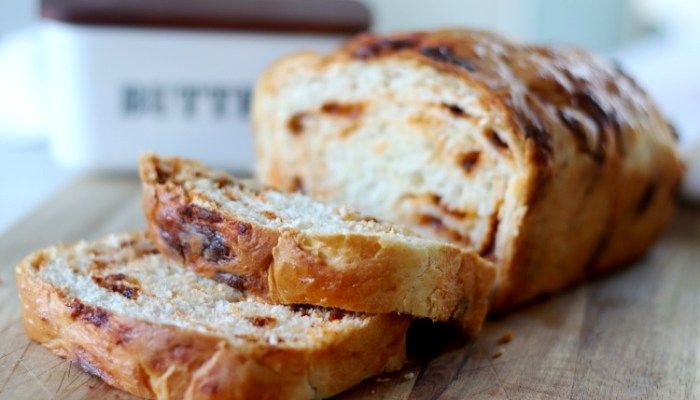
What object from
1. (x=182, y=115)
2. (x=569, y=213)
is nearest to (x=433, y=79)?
(x=569, y=213)

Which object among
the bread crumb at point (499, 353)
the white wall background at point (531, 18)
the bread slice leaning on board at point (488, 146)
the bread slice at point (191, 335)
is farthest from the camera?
the white wall background at point (531, 18)

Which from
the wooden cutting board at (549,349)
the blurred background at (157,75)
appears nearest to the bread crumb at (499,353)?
the wooden cutting board at (549,349)

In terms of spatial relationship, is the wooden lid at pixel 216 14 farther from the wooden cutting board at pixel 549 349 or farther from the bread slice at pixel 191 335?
the bread slice at pixel 191 335

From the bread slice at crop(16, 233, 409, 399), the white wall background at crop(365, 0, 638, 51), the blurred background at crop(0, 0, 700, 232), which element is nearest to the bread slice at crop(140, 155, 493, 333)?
the bread slice at crop(16, 233, 409, 399)

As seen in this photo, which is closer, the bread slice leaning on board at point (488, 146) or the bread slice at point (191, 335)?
the bread slice at point (191, 335)

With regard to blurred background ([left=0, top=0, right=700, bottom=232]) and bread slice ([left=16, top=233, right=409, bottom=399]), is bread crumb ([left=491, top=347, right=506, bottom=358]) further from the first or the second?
blurred background ([left=0, top=0, right=700, bottom=232])

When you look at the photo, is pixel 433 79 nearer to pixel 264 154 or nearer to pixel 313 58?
pixel 313 58
